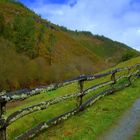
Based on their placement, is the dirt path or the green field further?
the dirt path

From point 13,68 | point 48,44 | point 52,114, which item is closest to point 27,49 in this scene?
point 13,68

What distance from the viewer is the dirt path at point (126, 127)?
468 inches

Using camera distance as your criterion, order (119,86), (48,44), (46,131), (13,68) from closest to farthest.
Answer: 1. (46,131)
2. (119,86)
3. (13,68)
4. (48,44)

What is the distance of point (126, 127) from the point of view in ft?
42.7

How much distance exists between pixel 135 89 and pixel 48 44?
137990 millimetres

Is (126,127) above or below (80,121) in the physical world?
below

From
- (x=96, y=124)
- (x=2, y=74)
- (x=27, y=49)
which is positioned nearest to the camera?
(x=96, y=124)

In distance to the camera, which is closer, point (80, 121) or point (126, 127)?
point (126, 127)

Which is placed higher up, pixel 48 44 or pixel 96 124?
Answer: pixel 48 44

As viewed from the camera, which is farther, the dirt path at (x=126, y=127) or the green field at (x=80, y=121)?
the dirt path at (x=126, y=127)

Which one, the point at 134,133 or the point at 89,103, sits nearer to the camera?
the point at 134,133

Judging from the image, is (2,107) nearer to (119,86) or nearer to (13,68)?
(119,86)

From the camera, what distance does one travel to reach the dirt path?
468 inches

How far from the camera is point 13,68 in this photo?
79.8 m
